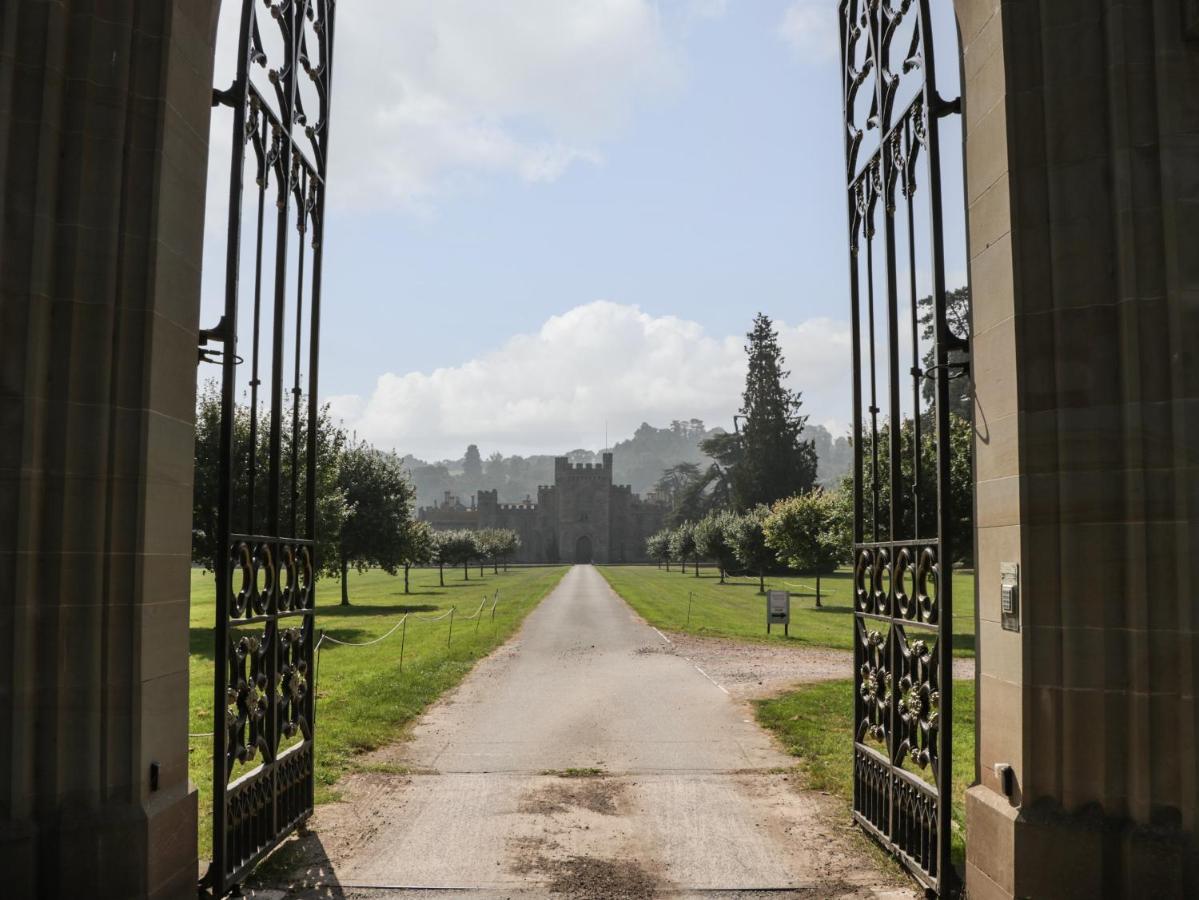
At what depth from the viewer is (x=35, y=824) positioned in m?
4.05

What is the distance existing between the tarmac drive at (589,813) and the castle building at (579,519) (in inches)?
3547

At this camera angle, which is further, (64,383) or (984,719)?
(984,719)

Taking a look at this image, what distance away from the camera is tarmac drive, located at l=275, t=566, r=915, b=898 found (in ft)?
17.5

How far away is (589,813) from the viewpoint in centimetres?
667

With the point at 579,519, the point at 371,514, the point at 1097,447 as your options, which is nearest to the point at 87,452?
the point at 1097,447

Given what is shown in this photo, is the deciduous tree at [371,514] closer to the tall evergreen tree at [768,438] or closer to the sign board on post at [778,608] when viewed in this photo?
the sign board on post at [778,608]

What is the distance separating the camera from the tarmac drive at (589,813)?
17.5ft

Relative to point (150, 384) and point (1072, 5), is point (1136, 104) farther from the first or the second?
point (150, 384)

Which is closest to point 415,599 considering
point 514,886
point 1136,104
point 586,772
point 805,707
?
point 805,707

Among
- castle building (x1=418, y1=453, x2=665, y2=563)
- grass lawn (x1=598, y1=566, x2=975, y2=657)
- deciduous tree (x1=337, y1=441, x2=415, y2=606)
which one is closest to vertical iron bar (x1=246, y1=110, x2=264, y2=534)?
grass lawn (x1=598, y1=566, x2=975, y2=657)

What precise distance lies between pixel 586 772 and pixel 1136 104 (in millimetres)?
6024

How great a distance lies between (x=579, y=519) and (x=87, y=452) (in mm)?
97966

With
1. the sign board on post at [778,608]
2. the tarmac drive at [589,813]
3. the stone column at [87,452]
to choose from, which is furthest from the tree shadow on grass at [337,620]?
the stone column at [87,452]

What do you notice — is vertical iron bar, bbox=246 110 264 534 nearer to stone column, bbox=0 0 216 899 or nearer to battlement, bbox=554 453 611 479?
stone column, bbox=0 0 216 899
